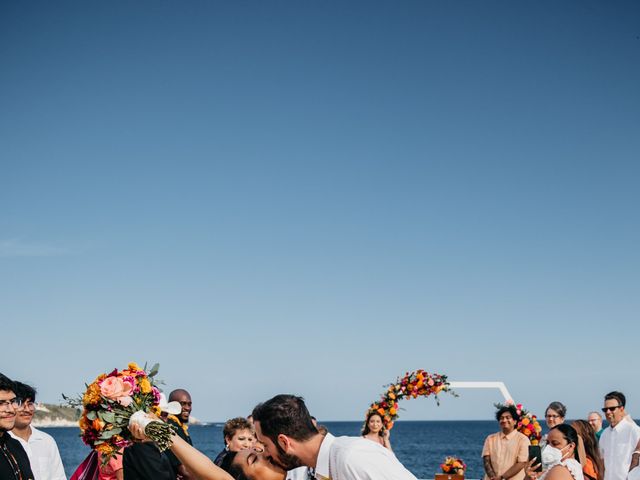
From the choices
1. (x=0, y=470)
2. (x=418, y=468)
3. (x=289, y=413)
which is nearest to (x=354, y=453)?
(x=289, y=413)

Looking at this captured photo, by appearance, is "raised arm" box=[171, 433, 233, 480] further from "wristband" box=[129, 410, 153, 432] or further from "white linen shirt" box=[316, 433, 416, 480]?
"white linen shirt" box=[316, 433, 416, 480]

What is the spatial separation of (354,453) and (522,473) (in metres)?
6.67

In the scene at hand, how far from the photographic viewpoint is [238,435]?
5.88 m

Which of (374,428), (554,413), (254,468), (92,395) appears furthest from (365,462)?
(374,428)

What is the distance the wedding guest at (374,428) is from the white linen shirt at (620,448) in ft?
9.50

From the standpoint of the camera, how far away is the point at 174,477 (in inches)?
190

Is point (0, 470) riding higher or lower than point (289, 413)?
lower

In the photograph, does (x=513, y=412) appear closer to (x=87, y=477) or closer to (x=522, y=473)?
(x=522, y=473)

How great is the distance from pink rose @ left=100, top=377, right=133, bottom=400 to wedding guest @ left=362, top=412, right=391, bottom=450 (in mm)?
6807

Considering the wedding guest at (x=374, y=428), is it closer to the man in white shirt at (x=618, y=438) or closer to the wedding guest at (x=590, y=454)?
the man in white shirt at (x=618, y=438)

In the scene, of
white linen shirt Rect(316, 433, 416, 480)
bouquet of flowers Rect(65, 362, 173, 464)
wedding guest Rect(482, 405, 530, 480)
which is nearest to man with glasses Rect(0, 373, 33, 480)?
bouquet of flowers Rect(65, 362, 173, 464)

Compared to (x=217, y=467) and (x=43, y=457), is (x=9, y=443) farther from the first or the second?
(x=217, y=467)

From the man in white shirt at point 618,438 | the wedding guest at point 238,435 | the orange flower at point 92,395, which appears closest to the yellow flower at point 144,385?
the orange flower at point 92,395

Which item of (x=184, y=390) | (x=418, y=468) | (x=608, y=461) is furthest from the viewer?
(x=418, y=468)
